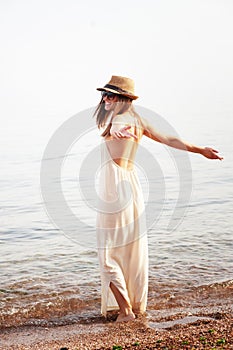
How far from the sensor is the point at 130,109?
599 cm

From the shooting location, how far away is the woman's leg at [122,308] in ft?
19.5

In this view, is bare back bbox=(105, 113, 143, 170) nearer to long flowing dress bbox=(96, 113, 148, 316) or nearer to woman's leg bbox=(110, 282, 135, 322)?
long flowing dress bbox=(96, 113, 148, 316)

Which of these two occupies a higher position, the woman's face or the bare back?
the woman's face

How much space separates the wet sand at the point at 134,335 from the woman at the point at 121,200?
0.84ft

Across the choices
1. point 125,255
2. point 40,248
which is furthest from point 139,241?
point 40,248

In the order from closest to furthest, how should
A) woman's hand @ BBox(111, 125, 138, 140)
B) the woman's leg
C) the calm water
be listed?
woman's hand @ BBox(111, 125, 138, 140) → the woman's leg → the calm water

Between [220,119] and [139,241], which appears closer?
[139,241]

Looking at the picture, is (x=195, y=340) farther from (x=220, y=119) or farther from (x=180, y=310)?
(x=220, y=119)

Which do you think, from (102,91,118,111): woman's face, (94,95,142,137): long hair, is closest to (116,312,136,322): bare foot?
(94,95,142,137): long hair

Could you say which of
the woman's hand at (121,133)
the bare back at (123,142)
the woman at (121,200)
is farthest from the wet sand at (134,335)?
the woman's hand at (121,133)

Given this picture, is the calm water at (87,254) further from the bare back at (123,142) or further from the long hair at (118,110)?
the long hair at (118,110)

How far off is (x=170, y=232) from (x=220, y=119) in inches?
817

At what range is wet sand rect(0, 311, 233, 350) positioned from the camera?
4918 mm

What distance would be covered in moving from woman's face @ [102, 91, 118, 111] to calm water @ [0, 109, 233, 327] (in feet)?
6.54
